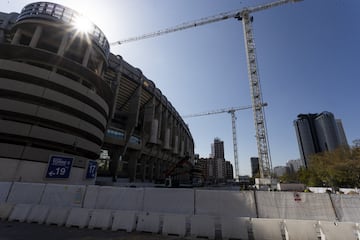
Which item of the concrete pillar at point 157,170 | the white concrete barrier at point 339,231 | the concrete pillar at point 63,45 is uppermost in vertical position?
the concrete pillar at point 63,45

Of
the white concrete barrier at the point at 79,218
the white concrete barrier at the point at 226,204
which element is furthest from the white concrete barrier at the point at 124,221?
the white concrete barrier at the point at 226,204

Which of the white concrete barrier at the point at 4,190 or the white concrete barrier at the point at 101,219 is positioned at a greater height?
the white concrete barrier at the point at 4,190

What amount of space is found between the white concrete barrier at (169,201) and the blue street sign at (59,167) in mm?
18387

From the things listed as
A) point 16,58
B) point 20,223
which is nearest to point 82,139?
point 16,58

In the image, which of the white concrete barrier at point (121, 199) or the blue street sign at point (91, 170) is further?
the blue street sign at point (91, 170)

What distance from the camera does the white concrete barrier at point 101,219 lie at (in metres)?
8.56

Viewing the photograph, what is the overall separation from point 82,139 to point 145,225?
2297cm


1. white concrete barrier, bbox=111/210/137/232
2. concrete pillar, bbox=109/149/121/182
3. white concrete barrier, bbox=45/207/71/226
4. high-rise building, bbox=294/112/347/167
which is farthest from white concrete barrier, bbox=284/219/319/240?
high-rise building, bbox=294/112/347/167

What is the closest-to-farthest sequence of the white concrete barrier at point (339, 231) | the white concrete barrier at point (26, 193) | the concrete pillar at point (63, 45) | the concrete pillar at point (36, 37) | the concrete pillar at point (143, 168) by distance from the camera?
the white concrete barrier at point (339, 231), the white concrete barrier at point (26, 193), the concrete pillar at point (36, 37), the concrete pillar at point (63, 45), the concrete pillar at point (143, 168)

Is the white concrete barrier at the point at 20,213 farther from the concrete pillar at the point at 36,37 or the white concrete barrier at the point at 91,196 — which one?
the concrete pillar at the point at 36,37

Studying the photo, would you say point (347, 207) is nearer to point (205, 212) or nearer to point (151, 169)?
point (205, 212)

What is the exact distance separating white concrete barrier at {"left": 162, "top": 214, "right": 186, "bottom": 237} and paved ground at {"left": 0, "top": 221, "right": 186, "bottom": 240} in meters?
0.30

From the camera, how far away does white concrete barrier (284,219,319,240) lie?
7.01 metres

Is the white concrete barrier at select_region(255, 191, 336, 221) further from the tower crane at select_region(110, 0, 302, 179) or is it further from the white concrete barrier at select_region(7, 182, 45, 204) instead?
the tower crane at select_region(110, 0, 302, 179)
